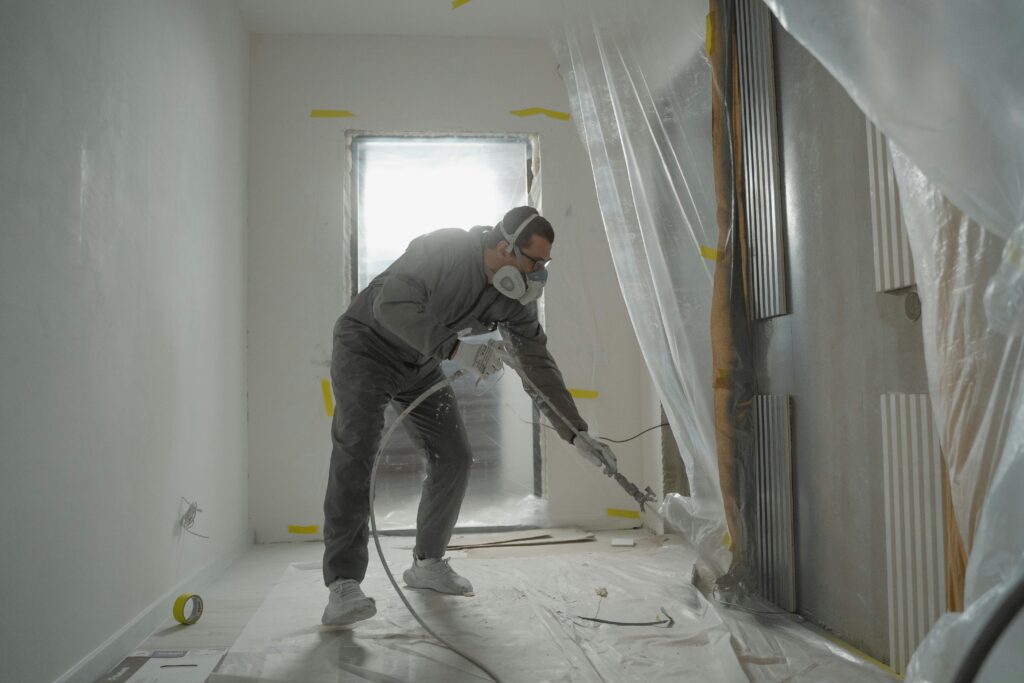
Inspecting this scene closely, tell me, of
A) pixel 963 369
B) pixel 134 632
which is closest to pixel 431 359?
pixel 134 632

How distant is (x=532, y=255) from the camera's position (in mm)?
1920

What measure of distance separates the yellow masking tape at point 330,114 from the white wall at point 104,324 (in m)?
0.56

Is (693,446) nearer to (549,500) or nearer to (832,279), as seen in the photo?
(832,279)

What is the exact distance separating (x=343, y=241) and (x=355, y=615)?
5.86ft

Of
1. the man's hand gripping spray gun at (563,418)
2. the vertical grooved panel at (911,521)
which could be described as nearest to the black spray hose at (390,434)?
the man's hand gripping spray gun at (563,418)

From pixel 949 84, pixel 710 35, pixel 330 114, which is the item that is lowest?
pixel 949 84

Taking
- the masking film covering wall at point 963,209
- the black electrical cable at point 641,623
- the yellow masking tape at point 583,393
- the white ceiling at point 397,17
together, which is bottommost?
the black electrical cable at point 641,623

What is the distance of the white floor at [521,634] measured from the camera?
1.54m

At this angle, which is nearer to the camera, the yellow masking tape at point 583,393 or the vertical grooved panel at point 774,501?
the vertical grooved panel at point 774,501

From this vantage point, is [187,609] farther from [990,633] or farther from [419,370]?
[990,633]

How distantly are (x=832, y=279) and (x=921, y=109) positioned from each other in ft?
2.72

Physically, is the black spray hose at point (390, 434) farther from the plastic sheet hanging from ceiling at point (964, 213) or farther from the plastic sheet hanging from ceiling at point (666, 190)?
the plastic sheet hanging from ceiling at point (964, 213)

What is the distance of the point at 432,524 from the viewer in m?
2.16

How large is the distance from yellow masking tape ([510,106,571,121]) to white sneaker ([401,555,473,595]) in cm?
202
